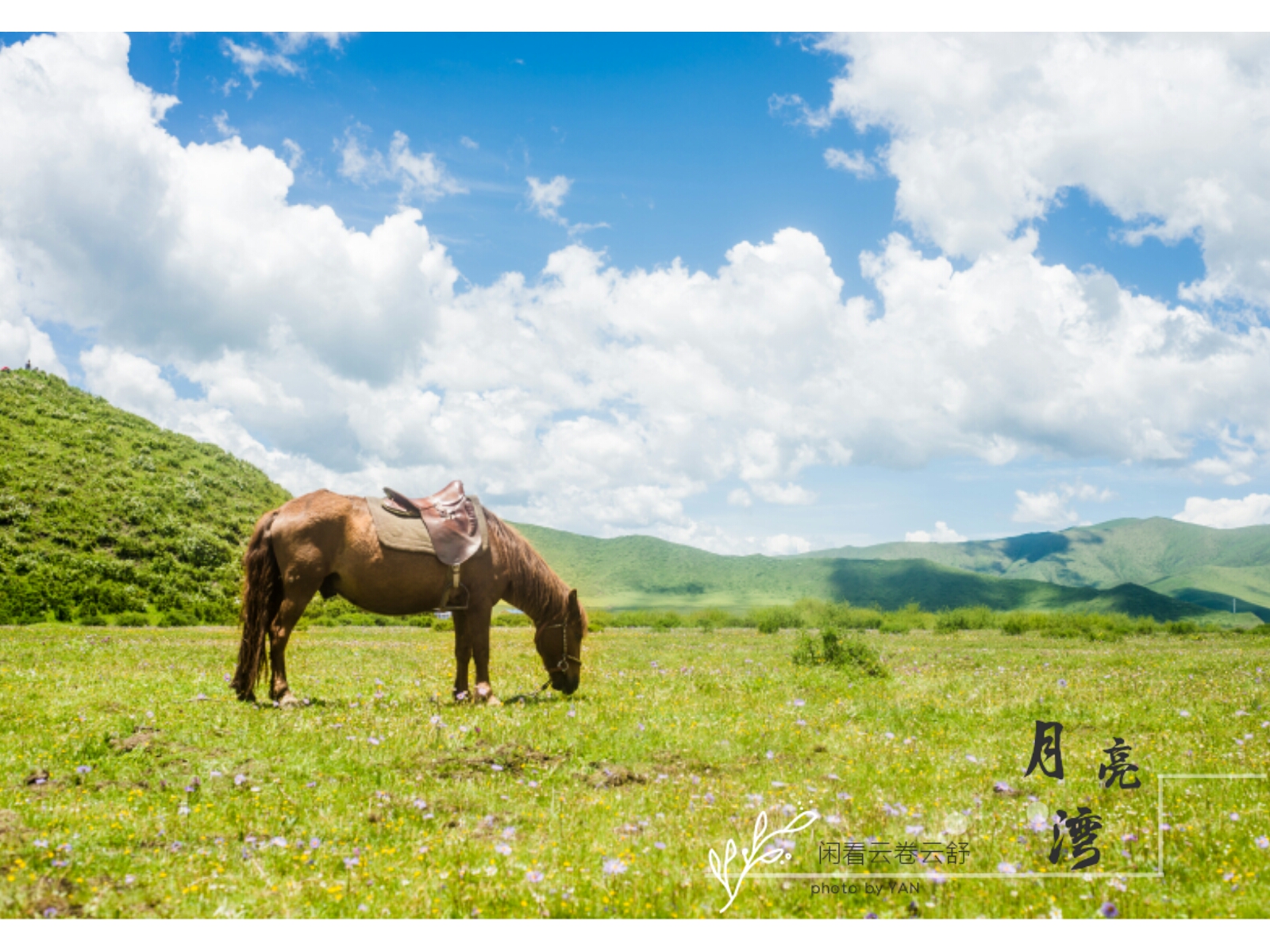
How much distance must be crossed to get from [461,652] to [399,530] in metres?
2.42

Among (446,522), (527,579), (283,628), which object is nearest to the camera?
(283,628)

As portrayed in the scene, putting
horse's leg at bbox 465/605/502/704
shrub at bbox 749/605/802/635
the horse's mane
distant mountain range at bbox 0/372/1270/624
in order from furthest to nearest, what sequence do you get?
shrub at bbox 749/605/802/635 → distant mountain range at bbox 0/372/1270/624 → the horse's mane → horse's leg at bbox 465/605/502/704

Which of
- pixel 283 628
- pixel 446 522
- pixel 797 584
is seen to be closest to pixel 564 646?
pixel 446 522

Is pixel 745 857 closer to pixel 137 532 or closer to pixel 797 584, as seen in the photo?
pixel 137 532

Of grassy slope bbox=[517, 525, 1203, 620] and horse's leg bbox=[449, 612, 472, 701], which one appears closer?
horse's leg bbox=[449, 612, 472, 701]

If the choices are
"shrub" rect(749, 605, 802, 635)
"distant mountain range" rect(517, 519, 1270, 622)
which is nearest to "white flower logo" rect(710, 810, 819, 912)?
"distant mountain range" rect(517, 519, 1270, 622)

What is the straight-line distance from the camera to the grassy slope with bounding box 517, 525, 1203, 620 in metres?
72.5

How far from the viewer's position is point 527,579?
13.1 m

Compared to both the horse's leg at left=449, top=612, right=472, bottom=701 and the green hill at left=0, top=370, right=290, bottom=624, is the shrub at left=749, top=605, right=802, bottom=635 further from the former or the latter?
the horse's leg at left=449, top=612, right=472, bottom=701

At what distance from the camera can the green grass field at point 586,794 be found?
17.6 ft

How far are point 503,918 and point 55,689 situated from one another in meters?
11.2

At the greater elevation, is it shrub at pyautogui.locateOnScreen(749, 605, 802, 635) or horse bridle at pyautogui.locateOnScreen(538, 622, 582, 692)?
horse bridle at pyautogui.locateOnScreen(538, 622, 582, 692)

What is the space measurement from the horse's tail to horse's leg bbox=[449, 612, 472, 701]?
2861 millimetres

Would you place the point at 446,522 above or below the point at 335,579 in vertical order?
above
